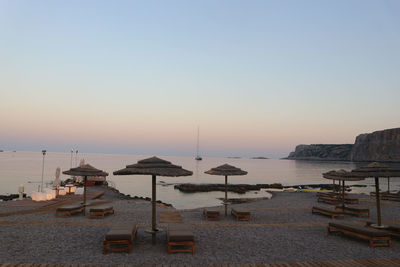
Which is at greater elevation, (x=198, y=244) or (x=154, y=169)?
(x=154, y=169)

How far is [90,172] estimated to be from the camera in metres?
13.6

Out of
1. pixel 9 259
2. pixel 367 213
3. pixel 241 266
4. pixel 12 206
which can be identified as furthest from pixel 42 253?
pixel 367 213

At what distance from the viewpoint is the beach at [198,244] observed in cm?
725

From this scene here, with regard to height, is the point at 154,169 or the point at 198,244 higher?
the point at 154,169

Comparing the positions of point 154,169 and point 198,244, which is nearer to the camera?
point 154,169

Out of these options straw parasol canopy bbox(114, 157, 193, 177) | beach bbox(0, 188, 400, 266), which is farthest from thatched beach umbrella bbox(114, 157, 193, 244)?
beach bbox(0, 188, 400, 266)

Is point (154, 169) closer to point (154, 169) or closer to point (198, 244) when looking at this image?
point (154, 169)

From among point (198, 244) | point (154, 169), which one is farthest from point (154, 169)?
point (198, 244)

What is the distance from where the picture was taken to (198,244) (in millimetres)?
8758

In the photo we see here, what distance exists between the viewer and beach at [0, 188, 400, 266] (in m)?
7.25

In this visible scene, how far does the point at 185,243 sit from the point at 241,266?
1882 millimetres

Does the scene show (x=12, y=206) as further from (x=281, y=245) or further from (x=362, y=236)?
(x=362, y=236)

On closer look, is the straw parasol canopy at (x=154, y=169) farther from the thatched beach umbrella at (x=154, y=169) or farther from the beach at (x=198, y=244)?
the beach at (x=198, y=244)

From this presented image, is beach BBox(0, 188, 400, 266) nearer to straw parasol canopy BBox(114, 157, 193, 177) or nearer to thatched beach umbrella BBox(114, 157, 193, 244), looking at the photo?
thatched beach umbrella BBox(114, 157, 193, 244)
